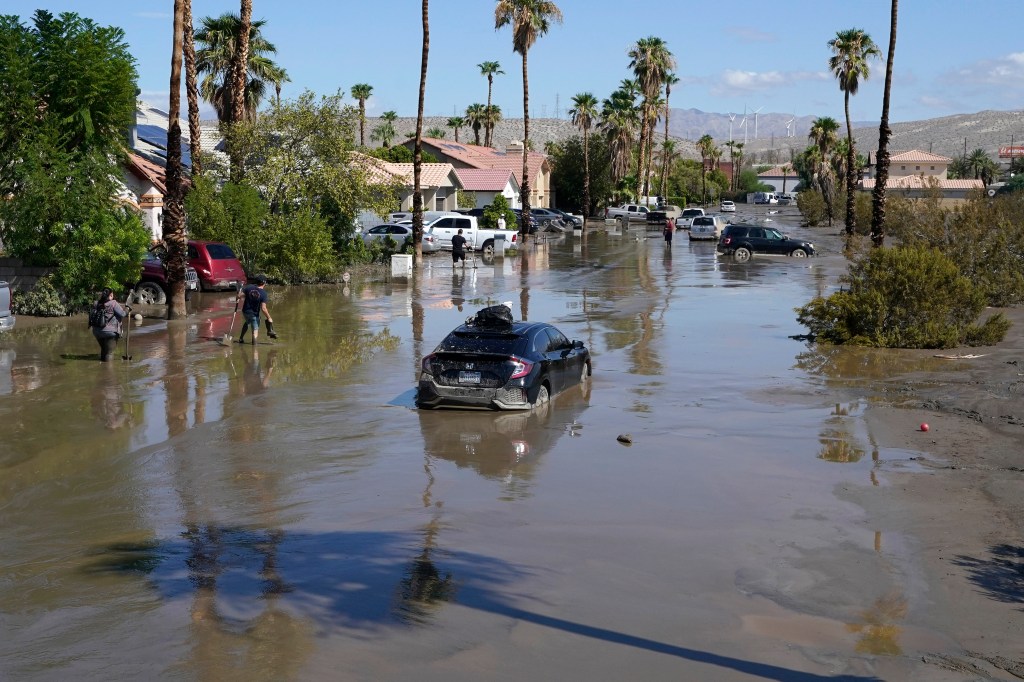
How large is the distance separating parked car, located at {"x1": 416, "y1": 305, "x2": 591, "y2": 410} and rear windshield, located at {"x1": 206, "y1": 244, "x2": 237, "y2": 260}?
62.0ft

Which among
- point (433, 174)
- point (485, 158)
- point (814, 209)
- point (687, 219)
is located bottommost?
point (687, 219)

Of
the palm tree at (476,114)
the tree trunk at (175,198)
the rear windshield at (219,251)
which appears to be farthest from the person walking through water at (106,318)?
the palm tree at (476,114)

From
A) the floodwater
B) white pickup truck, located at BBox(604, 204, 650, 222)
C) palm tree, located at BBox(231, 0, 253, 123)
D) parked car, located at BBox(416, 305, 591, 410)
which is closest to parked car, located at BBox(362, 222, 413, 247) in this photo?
palm tree, located at BBox(231, 0, 253, 123)

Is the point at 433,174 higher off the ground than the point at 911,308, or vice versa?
the point at 433,174

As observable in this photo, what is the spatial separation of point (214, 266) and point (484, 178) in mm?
53453

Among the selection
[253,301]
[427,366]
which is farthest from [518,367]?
[253,301]

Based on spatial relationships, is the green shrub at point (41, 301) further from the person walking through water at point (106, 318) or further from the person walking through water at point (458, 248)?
the person walking through water at point (458, 248)

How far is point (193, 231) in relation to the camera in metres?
36.1

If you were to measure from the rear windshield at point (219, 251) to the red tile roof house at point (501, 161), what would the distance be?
5046 cm

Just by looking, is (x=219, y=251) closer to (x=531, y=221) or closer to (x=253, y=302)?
(x=253, y=302)

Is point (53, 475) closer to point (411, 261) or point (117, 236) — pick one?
point (117, 236)

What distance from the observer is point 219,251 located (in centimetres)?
3384

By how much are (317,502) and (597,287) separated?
25942 millimetres

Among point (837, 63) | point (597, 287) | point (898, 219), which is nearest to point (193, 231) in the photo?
point (597, 287)
